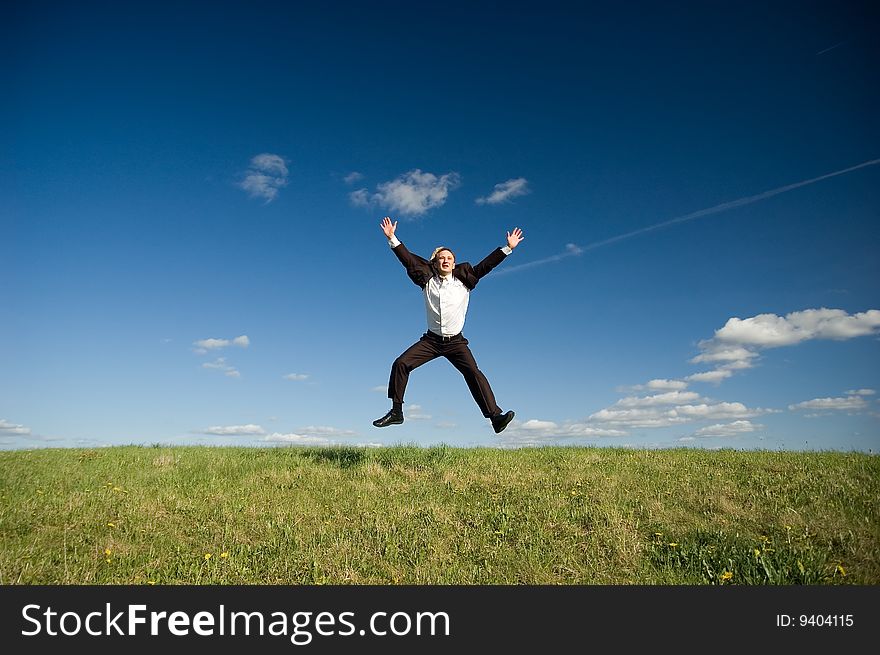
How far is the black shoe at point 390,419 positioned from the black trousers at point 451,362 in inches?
8.0

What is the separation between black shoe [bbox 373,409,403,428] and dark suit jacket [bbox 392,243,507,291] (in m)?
2.21

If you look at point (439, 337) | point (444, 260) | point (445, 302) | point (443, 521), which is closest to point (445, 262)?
point (444, 260)

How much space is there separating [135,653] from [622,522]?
5.97 metres

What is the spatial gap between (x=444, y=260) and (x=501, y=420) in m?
2.98

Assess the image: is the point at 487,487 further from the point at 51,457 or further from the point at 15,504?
the point at 51,457

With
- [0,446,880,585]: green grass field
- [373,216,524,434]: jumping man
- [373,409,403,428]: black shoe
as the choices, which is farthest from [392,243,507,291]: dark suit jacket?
[0,446,880,585]: green grass field

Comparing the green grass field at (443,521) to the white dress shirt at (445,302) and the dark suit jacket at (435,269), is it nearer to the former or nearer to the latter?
the white dress shirt at (445,302)

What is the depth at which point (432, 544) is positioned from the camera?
738 centimetres

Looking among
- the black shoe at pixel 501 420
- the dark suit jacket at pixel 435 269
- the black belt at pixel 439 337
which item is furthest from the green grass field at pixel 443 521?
Result: the dark suit jacket at pixel 435 269

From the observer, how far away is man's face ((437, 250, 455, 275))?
995 centimetres

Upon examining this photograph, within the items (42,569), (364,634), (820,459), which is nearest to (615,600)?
(364,634)

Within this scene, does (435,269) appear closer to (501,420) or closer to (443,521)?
(501,420)

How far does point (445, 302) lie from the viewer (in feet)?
32.3

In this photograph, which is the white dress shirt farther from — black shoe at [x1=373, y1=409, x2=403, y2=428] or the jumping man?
black shoe at [x1=373, y1=409, x2=403, y2=428]
